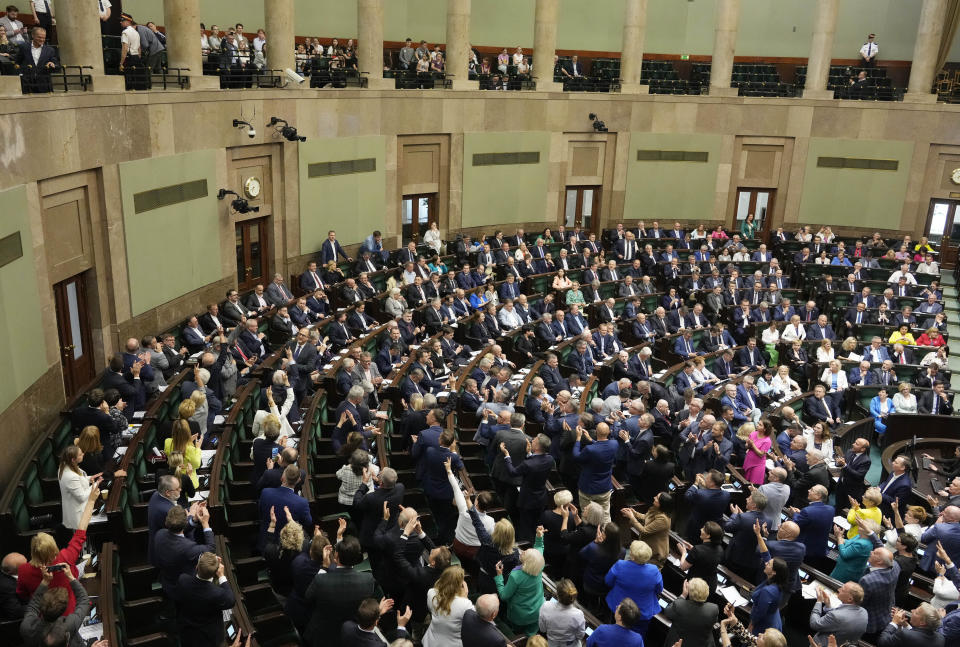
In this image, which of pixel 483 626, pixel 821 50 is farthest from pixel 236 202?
pixel 821 50

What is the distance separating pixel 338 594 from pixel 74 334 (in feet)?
24.4

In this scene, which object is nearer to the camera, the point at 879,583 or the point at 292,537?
the point at 292,537

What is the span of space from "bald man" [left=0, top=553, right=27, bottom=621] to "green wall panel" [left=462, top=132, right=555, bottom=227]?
15.2 metres

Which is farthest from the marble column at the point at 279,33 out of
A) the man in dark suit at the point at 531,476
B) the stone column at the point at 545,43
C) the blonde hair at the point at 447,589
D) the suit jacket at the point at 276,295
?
the blonde hair at the point at 447,589

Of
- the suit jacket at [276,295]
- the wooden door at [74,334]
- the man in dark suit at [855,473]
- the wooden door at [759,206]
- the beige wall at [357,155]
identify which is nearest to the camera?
the man in dark suit at [855,473]

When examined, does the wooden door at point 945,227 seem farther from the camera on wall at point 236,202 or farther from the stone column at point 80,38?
the stone column at point 80,38

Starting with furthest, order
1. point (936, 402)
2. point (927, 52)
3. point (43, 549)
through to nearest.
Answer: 1. point (927, 52)
2. point (936, 402)
3. point (43, 549)

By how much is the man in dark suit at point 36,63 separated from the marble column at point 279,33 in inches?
211

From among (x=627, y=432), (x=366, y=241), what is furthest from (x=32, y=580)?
(x=366, y=241)

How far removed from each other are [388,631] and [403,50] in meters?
15.1

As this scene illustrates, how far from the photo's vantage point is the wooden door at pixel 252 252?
15.0 m

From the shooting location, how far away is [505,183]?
2038 cm

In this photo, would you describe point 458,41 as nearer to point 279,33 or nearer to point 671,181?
point 279,33

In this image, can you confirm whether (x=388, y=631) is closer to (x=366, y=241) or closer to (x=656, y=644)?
(x=656, y=644)
